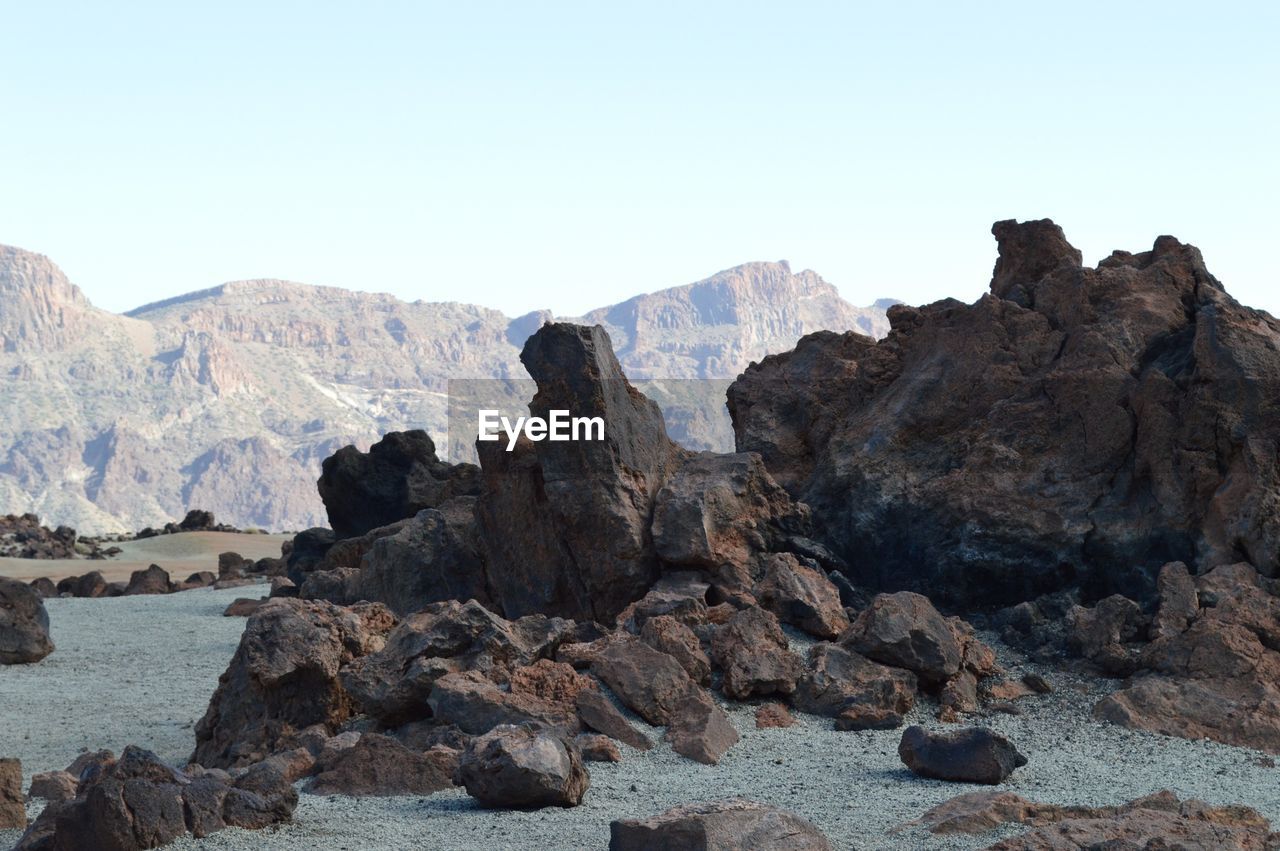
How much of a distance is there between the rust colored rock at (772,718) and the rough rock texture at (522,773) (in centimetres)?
240

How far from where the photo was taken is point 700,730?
385 inches

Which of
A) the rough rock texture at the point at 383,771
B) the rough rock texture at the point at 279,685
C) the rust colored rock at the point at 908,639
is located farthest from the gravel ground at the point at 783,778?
the rough rock texture at the point at 279,685

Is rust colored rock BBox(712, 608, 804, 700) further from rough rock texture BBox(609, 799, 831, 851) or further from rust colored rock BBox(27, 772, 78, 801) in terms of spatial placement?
rust colored rock BBox(27, 772, 78, 801)

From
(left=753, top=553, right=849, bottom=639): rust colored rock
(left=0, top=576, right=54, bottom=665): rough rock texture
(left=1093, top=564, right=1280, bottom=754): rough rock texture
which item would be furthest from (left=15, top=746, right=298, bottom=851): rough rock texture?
(left=0, top=576, right=54, bottom=665): rough rock texture

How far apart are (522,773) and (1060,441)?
7459 mm

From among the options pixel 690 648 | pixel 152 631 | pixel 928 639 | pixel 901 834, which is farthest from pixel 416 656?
A: pixel 152 631

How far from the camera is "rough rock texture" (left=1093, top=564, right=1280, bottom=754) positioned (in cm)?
1031

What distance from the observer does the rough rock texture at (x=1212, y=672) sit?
10.3 metres

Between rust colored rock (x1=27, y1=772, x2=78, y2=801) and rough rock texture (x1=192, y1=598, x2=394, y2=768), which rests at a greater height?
rough rock texture (x1=192, y1=598, x2=394, y2=768)

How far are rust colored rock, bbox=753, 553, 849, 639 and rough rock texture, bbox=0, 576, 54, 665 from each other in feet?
29.6

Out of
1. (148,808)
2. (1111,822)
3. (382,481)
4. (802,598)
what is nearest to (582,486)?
(802,598)

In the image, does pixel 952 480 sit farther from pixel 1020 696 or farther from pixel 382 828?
pixel 382 828

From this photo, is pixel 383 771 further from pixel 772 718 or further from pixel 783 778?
pixel 772 718

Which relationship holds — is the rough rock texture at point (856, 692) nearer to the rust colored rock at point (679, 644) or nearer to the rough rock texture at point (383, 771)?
the rust colored rock at point (679, 644)
